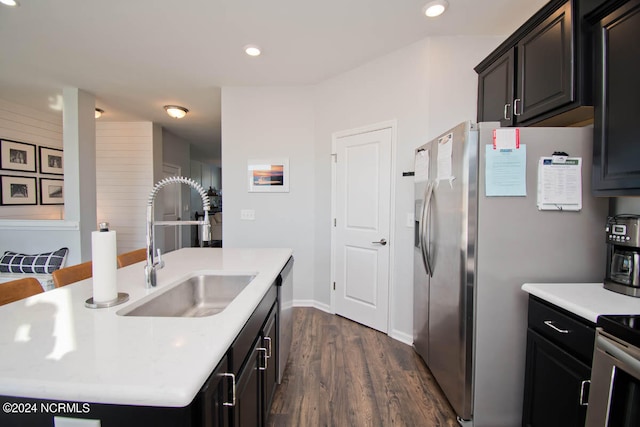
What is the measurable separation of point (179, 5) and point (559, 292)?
296 centimetres

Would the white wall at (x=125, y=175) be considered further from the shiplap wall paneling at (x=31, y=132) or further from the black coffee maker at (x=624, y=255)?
the black coffee maker at (x=624, y=255)

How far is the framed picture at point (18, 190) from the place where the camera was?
379 cm

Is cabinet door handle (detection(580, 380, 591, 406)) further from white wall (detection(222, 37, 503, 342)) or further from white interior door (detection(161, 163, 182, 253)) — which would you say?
white interior door (detection(161, 163, 182, 253))

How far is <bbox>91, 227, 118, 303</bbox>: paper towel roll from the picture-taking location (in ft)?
3.39

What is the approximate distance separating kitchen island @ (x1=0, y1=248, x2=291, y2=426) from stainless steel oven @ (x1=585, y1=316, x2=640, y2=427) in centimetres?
125

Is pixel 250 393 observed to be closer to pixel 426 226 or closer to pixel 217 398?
Result: pixel 217 398

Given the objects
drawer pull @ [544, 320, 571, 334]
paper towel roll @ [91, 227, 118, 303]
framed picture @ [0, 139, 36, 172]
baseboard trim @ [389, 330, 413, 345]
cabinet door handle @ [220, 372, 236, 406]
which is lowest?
baseboard trim @ [389, 330, 413, 345]

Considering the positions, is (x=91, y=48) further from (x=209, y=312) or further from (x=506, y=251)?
(x=506, y=251)

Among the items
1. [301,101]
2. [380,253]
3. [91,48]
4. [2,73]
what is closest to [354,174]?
[380,253]

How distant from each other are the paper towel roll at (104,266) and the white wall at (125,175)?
4636 millimetres

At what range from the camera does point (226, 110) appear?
356 cm

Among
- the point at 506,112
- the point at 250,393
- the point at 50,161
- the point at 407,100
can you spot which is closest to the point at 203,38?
the point at 407,100

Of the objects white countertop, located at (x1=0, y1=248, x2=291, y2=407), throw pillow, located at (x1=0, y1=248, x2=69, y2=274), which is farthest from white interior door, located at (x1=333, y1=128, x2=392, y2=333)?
throw pillow, located at (x1=0, y1=248, x2=69, y2=274)

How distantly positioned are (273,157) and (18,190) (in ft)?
11.9
